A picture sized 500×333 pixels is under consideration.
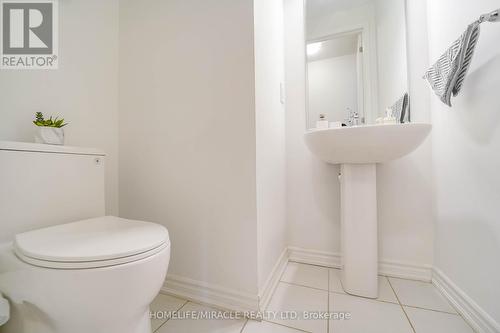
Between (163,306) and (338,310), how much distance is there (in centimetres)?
79

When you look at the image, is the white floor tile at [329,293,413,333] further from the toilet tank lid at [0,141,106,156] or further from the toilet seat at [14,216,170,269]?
the toilet tank lid at [0,141,106,156]

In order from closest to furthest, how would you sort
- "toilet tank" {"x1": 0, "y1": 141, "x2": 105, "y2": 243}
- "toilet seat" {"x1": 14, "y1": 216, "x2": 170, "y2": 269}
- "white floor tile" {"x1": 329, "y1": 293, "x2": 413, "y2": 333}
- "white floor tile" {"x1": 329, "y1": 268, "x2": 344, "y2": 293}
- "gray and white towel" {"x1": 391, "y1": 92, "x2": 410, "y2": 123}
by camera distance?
"toilet seat" {"x1": 14, "y1": 216, "x2": 170, "y2": 269} → "toilet tank" {"x1": 0, "y1": 141, "x2": 105, "y2": 243} → "white floor tile" {"x1": 329, "y1": 293, "x2": 413, "y2": 333} → "white floor tile" {"x1": 329, "y1": 268, "x2": 344, "y2": 293} → "gray and white towel" {"x1": 391, "y1": 92, "x2": 410, "y2": 123}

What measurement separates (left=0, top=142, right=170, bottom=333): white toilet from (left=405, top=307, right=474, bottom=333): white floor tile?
1009mm

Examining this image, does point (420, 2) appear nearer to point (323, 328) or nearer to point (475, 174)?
point (475, 174)

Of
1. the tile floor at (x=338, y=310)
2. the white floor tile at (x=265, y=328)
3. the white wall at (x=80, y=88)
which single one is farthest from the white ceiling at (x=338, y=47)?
the white floor tile at (x=265, y=328)

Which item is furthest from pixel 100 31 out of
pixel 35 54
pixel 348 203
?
pixel 348 203

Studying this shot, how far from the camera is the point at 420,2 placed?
1138 mm

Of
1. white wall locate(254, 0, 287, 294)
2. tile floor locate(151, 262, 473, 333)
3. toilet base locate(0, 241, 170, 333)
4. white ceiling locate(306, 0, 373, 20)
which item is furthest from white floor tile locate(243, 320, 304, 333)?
white ceiling locate(306, 0, 373, 20)

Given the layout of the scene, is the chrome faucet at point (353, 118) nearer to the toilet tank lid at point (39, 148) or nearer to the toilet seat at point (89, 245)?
the toilet seat at point (89, 245)

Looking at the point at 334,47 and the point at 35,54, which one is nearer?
the point at 35,54

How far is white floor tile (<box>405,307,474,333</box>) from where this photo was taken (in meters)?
0.77

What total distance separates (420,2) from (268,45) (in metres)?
0.92

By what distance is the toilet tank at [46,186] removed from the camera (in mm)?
680

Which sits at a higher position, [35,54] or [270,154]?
[35,54]
